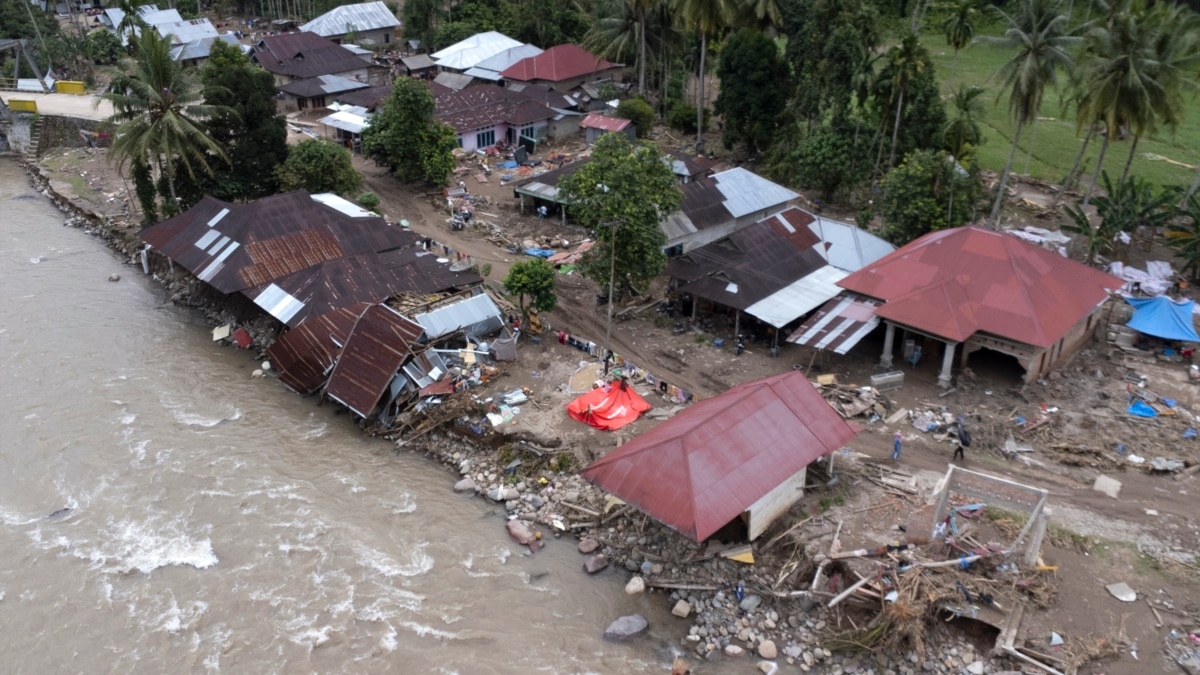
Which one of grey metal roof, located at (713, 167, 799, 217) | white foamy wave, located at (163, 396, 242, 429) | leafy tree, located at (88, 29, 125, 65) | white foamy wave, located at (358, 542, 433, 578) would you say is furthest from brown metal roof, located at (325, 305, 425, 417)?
leafy tree, located at (88, 29, 125, 65)

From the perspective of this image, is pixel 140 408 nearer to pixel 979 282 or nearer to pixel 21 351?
pixel 21 351

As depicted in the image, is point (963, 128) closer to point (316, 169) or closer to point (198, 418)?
point (316, 169)

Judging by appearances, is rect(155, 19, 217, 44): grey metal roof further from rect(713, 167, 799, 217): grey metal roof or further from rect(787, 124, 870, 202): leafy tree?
rect(787, 124, 870, 202): leafy tree

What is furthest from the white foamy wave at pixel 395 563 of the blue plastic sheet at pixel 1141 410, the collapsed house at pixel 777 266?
the blue plastic sheet at pixel 1141 410

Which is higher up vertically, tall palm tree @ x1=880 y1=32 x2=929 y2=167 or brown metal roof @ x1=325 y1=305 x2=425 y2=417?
tall palm tree @ x1=880 y1=32 x2=929 y2=167

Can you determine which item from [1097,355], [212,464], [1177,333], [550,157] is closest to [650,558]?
[212,464]
